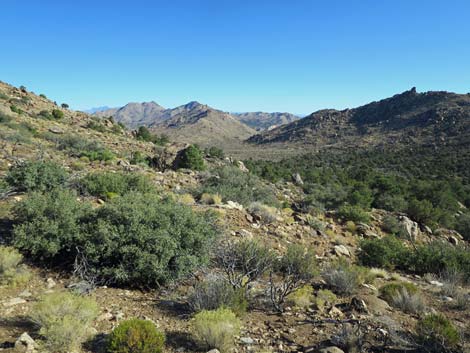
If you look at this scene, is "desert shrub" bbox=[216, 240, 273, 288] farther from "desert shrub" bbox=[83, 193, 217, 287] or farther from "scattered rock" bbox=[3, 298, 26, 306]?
"scattered rock" bbox=[3, 298, 26, 306]

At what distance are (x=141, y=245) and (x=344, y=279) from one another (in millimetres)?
3999

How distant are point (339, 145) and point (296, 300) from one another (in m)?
80.3

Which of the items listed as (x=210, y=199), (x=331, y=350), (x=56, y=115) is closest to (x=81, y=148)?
(x=210, y=199)

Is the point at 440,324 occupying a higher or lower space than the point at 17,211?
lower

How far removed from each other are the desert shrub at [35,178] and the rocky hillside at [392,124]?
66.5 meters

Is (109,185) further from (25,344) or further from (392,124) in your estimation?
(392,124)

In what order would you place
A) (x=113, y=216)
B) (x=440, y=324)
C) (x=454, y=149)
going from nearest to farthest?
(x=440, y=324), (x=113, y=216), (x=454, y=149)

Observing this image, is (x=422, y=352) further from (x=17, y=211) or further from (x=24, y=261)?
(x=17, y=211)

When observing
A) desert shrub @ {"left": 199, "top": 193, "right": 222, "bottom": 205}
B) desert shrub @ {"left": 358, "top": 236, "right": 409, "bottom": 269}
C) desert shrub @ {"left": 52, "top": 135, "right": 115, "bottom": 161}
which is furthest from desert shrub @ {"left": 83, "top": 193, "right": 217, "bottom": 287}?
desert shrub @ {"left": 52, "top": 135, "right": 115, "bottom": 161}

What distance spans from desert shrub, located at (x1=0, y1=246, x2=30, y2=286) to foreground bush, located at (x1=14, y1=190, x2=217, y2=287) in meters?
0.28

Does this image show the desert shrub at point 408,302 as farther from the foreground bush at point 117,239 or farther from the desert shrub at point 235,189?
the desert shrub at point 235,189

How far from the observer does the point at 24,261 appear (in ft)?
19.3

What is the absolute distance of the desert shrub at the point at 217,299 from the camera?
4.89 meters

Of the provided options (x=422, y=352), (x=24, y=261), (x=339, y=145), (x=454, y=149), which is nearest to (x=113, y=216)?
(x=24, y=261)
